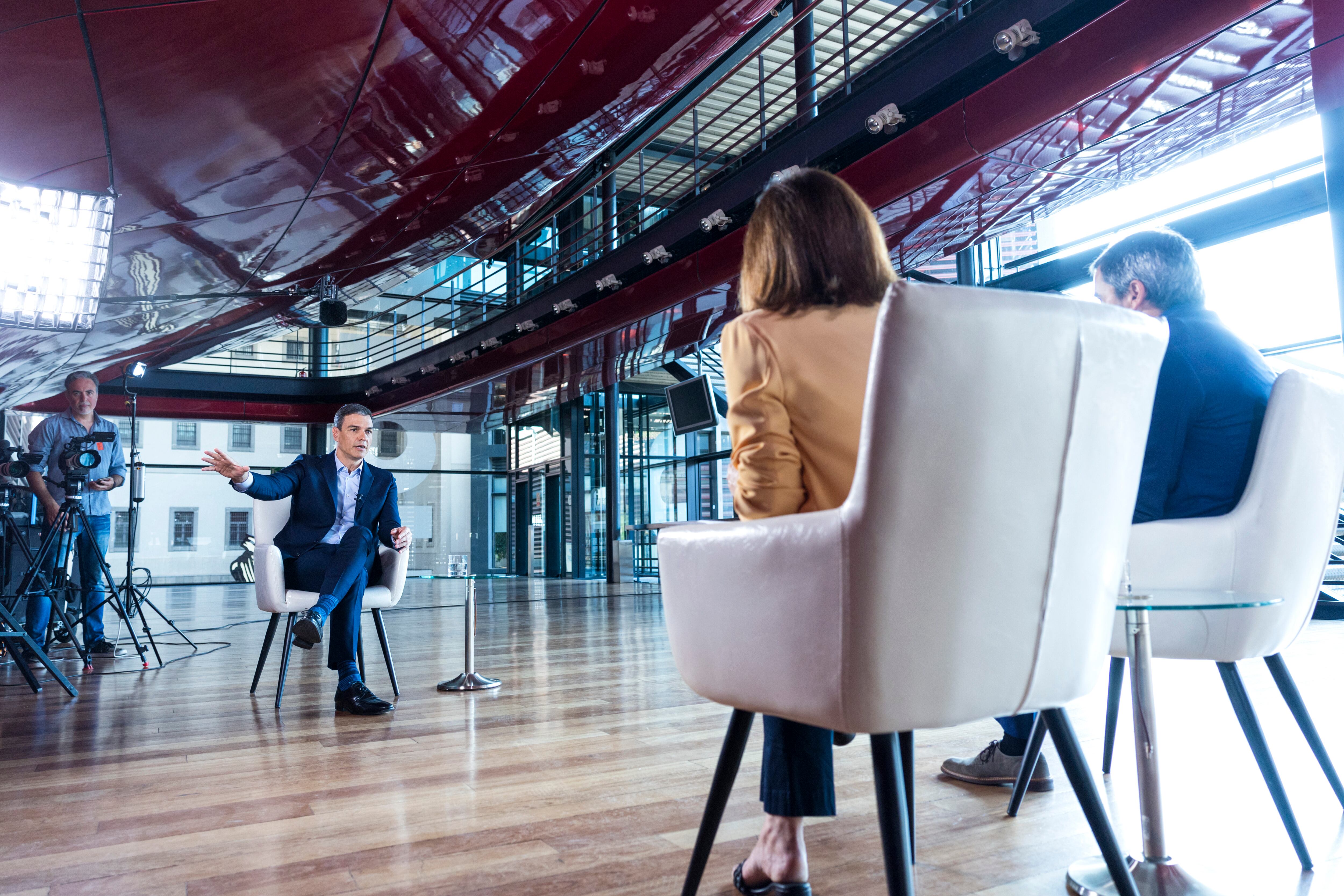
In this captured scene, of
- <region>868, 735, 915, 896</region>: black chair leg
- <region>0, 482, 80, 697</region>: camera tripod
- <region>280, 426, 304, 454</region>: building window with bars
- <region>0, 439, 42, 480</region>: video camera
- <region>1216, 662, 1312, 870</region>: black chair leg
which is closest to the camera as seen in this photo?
<region>868, 735, 915, 896</region>: black chair leg

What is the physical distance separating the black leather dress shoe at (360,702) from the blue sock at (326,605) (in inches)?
11.7

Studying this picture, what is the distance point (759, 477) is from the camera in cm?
130

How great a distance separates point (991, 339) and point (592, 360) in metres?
7.92

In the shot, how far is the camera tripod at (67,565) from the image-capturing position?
435 cm

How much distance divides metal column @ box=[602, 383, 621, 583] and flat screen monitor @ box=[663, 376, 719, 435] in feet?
9.58

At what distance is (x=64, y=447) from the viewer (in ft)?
15.5

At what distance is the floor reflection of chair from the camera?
5.48 feet

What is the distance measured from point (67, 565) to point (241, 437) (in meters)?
9.55

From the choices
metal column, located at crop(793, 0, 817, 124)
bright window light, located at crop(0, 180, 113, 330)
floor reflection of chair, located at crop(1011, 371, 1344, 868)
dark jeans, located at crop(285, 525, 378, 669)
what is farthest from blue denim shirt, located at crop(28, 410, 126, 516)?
floor reflection of chair, located at crop(1011, 371, 1344, 868)

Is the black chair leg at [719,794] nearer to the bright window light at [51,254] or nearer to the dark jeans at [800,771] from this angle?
the dark jeans at [800,771]

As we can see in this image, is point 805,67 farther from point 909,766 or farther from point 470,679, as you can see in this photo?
point 909,766

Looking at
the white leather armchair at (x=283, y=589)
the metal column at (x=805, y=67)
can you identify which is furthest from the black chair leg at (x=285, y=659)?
the metal column at (x=805, y=67)

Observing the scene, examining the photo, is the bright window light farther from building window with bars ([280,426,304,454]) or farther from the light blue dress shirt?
building window with bars ([280,426,304,454])

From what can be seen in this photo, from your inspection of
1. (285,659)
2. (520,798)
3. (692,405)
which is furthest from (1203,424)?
(692,405)
